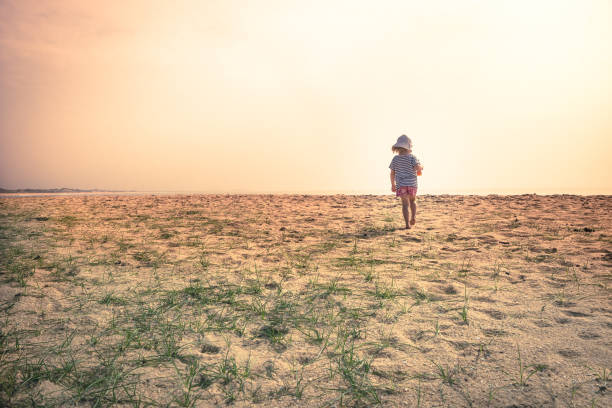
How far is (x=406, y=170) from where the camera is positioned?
7.43 metres

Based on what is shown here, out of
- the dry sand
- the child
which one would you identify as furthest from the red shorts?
the dry sand

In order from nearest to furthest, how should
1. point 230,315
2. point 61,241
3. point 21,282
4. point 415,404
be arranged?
point 415,404 → point 230,315 → point 21,282 → point 61,241

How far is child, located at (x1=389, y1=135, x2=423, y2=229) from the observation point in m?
7.38

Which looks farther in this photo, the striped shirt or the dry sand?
the striped shirt

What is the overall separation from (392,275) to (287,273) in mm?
1287

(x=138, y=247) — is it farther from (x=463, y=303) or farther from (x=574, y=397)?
(x=574, y=397)

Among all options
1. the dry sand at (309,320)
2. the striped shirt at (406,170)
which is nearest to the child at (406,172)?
the striped shirt at (406,170)

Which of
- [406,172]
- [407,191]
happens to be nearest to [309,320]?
[407,191]

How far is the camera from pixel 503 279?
403cm

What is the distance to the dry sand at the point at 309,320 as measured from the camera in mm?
2094

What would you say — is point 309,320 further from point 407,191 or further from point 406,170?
point 406,170

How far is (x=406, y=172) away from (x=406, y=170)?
43 millimetres

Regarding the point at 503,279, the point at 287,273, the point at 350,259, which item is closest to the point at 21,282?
the point at 287,273

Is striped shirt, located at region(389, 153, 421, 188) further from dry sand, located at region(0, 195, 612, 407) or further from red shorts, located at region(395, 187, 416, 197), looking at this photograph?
dry sand, located at region(0, 195, 612, 407)
